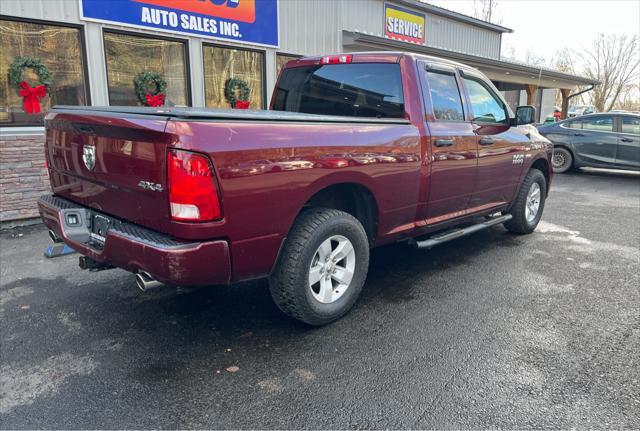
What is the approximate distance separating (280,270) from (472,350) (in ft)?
4.43

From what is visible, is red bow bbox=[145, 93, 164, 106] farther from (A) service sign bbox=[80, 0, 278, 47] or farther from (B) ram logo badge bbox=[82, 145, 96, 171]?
(B) ram logo badge bbox=[82, 145, 96, 171]

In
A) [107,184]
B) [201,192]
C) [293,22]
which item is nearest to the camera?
[201,192]

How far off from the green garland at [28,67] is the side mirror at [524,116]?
6.06m

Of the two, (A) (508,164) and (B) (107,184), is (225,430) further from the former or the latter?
(A) (508,164)

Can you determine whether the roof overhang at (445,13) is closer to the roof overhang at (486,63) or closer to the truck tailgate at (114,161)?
the roof overhang at (486,63)

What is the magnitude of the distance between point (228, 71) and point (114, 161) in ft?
21.4

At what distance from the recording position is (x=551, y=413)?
2.45 metres

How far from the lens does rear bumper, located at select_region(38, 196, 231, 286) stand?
256 cm

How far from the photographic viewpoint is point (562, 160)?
12367mm

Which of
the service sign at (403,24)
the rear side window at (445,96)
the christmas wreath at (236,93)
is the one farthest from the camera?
the service sign at (403,24)

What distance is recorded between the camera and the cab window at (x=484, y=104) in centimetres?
470

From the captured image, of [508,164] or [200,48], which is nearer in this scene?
[508,164]

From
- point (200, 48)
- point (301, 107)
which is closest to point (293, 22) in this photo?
point (200, 48)

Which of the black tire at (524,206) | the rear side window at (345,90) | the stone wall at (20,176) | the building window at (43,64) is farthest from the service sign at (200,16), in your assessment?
the black tire at (524,206)
